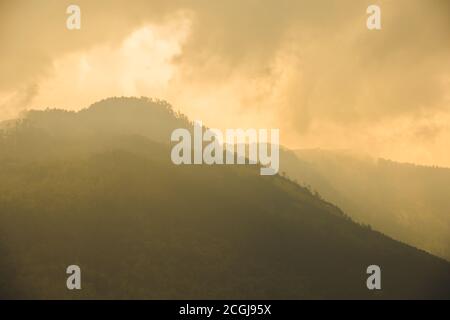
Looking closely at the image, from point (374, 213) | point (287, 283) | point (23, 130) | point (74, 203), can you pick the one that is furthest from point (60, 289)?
point (374, 213)

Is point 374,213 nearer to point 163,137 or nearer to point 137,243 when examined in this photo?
point 163,137

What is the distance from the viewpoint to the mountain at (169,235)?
54219mm

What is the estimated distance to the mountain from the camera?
178ft

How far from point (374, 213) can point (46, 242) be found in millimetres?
158812

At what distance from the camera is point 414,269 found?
70.5 metres

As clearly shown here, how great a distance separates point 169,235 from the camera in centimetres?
6353

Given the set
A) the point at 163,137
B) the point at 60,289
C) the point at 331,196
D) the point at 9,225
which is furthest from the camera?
the point at 331,196

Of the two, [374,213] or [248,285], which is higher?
[374,213]

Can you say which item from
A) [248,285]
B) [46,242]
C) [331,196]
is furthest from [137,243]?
[331,196]

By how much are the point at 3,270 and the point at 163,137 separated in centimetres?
7796

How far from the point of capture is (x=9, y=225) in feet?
196
